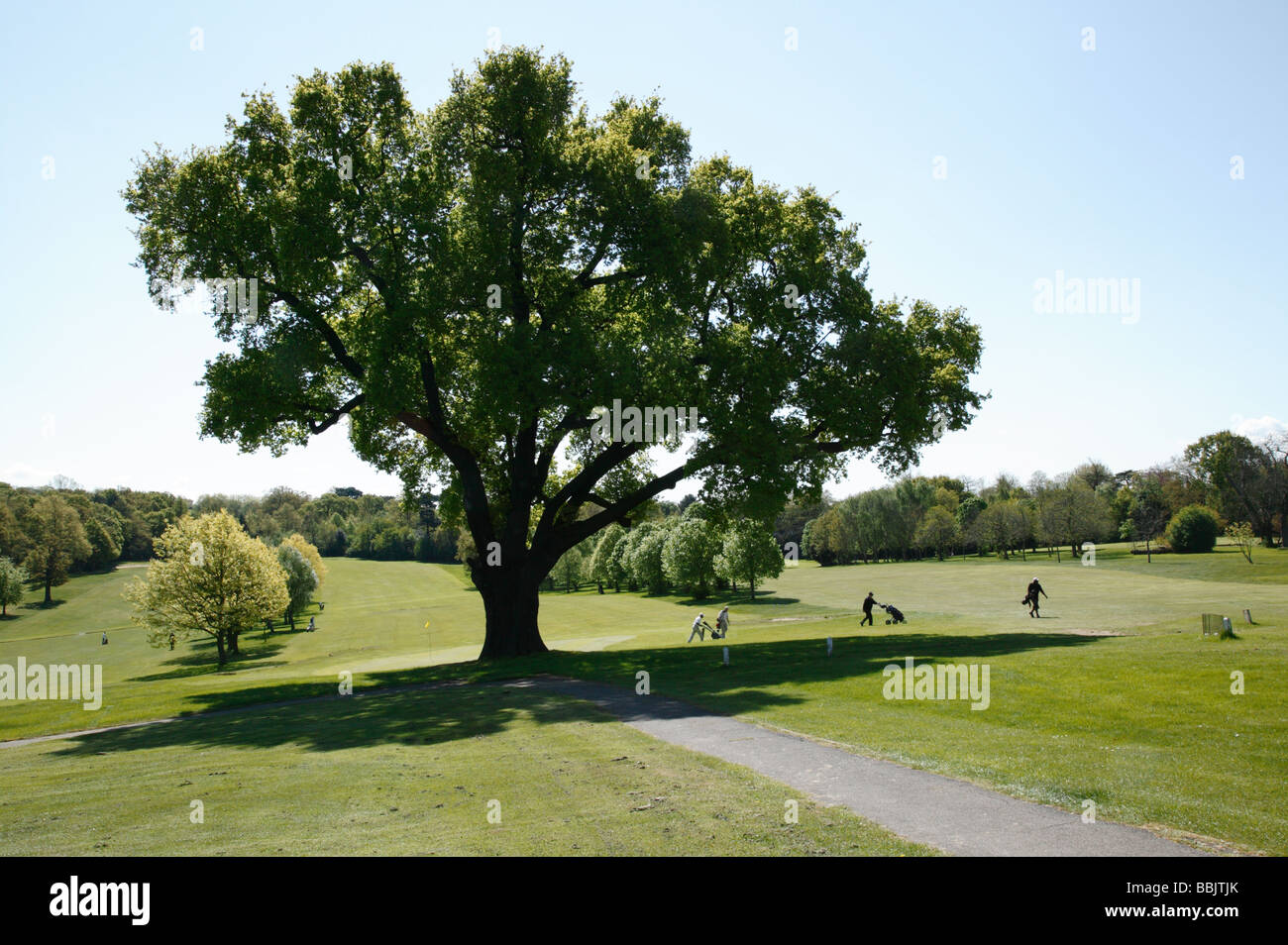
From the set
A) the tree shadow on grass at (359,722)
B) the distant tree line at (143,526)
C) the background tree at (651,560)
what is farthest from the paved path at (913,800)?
the background tree at (651,560)

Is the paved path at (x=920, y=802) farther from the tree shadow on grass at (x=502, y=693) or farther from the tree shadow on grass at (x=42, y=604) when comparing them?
the tree shadow on grass at (x=42, y=604)

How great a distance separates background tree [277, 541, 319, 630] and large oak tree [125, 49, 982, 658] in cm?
4876

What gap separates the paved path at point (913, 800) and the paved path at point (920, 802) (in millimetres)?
10

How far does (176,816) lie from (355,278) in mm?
20950

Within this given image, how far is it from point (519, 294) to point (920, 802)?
74.1ft

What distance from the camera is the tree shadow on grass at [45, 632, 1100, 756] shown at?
16.4m

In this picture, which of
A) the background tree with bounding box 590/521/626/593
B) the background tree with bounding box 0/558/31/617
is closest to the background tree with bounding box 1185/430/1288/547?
the background tree with bounding box 590/521/626/593

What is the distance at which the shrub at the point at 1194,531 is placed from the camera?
91.2m

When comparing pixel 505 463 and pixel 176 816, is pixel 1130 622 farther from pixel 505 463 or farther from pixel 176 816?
pixel 176 816

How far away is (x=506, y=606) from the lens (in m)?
30.4

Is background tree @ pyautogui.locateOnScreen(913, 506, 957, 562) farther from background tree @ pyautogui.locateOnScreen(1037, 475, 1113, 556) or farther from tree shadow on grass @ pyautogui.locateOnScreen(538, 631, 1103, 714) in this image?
tree shadow on grass @ pyautogui.locateOnScreen(538, 631, 1103, 714)

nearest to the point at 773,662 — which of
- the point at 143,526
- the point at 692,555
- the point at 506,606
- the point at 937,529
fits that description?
the point at 506,606

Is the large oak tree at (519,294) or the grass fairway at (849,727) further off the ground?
the large oak tree at (519,294)
